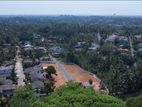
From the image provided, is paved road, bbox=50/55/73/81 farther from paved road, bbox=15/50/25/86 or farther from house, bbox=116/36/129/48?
house, bbox=116/36/129/48

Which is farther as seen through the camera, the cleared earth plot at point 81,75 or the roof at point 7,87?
the cleared earth plot at point 81,75

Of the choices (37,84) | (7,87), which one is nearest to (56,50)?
(37,84)

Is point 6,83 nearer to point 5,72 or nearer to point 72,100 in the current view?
point 5,72

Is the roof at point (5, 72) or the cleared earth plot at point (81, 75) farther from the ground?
the roof at point (5, 72)

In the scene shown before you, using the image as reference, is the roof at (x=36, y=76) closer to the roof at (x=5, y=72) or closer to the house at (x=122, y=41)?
the roof at (x=5, y=72)

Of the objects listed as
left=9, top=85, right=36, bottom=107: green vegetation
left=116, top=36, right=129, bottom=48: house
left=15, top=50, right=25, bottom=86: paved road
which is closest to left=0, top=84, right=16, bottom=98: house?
left=15, top=50, right=25, bottom=86: paved road

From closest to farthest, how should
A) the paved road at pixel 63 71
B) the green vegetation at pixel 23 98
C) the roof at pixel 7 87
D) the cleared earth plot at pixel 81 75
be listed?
the green vegetation at pixel 23 98 → the roof at pixel 7 87 → the cleared earth plot at pixel 81 75 → the paved road at pixel 63 71

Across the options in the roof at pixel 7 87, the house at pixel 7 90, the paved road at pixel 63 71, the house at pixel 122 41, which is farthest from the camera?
the house at pixel 122 41

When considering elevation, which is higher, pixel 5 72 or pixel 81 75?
pixel 5 72

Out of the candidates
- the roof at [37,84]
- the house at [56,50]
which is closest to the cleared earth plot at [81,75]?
the roof at [37,84]
